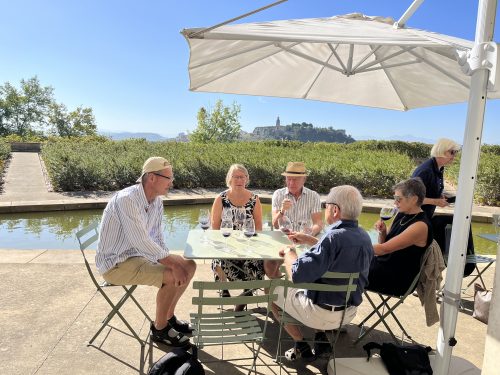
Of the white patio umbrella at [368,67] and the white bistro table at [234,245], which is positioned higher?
the white patio umbrella at [368,67]

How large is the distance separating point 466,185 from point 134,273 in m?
2.38

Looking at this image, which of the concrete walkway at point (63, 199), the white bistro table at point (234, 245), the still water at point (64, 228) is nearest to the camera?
the white bistro table at point (234, 245)

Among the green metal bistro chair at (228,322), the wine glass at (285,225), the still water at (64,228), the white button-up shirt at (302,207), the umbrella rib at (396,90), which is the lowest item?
the still water at (64,228)

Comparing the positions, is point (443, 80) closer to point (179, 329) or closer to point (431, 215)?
point (431, 215)

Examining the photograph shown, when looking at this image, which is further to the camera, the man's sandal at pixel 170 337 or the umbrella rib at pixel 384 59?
the umbrella rib at pixel 384 59

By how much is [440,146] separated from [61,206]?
7603 millimetres

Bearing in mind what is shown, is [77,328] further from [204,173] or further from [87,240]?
[204,173]

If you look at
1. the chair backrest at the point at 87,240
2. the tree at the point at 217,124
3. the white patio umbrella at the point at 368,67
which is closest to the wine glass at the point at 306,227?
the white patio umbrella at the point at 368,67

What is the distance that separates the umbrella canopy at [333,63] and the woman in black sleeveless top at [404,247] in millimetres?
1129

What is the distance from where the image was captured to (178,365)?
245 cm

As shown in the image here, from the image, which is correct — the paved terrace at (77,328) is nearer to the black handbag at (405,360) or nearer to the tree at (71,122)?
the black handbag at (405,360)

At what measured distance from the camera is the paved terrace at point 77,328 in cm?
280

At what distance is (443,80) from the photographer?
4.10m

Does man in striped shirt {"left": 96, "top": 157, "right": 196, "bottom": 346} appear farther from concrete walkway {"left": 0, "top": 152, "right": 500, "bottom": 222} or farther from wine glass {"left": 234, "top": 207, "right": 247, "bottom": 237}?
concrete walkway {"left": 0, "top": 152, "right": 500, "bottom": 222}
